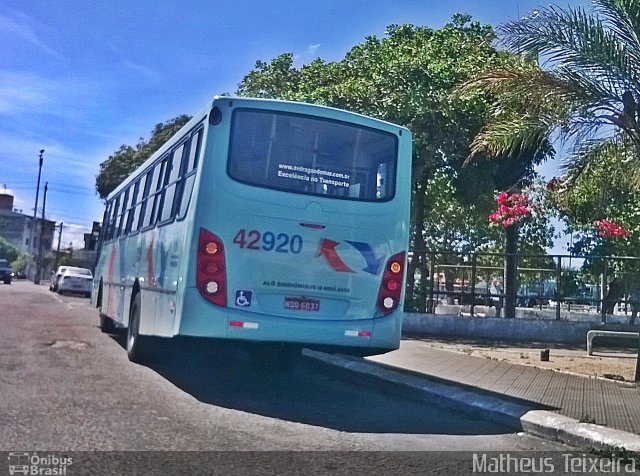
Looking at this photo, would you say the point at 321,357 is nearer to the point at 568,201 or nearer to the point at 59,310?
the point at 568,201

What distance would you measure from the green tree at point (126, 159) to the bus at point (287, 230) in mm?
30368

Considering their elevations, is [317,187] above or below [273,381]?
above

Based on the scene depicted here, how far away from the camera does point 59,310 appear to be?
20078 millimetres

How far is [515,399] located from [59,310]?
47.9ft

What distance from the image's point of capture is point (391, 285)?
354 inches

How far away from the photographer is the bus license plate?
848cm

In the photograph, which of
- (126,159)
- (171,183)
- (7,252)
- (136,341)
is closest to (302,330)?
(171,183)

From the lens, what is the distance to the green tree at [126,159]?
39031 mm

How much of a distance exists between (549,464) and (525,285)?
11.7 m

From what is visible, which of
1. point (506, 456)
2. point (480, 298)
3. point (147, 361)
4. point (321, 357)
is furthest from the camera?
point (480, 298)

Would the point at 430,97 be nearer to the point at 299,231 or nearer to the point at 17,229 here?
the point at 299,231

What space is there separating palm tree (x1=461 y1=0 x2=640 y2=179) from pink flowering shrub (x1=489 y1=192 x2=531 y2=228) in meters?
5.57

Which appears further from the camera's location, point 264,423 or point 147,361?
point 147,361

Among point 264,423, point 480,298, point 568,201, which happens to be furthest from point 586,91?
point 480,298
